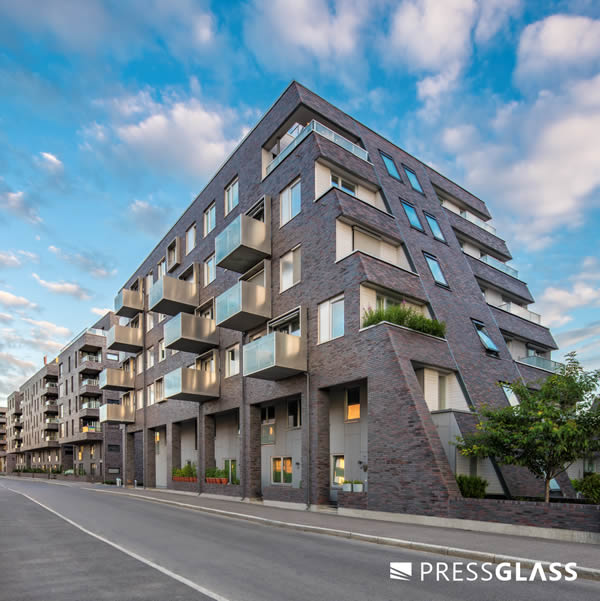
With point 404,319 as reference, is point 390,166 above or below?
above

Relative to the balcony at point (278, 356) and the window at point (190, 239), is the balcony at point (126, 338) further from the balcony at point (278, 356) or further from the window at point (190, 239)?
the balcony at point (278, 356)

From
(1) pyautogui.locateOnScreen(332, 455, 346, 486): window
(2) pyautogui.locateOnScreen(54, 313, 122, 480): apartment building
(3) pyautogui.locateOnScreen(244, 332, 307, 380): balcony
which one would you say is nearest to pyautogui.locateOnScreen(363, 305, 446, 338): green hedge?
(3) pyautogui.locateOnScreen(244, 332, 307, 380): balcony

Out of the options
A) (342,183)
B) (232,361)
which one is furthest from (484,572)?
(232,361)

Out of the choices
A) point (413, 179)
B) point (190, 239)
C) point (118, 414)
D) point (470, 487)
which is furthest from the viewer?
point (118, 414)

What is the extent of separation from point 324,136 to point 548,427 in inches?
564

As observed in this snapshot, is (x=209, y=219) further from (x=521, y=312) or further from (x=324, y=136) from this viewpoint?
(x=521, y=312)

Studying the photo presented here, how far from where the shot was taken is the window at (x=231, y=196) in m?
28.9

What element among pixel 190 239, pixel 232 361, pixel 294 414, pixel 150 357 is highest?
pixel 190 239

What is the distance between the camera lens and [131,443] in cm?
4356

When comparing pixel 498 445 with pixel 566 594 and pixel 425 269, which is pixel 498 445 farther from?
pixel 425 269

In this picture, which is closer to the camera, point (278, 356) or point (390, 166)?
point (278, 356)

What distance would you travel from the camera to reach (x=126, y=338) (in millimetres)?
41062

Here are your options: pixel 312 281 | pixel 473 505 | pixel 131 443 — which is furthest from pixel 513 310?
pixel 131 443

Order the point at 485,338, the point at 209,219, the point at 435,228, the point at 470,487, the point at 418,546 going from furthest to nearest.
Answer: the point at 209,219 → the point at 435,228 → the point at 485,338 → the point at 470,487 → the point at 418,546
